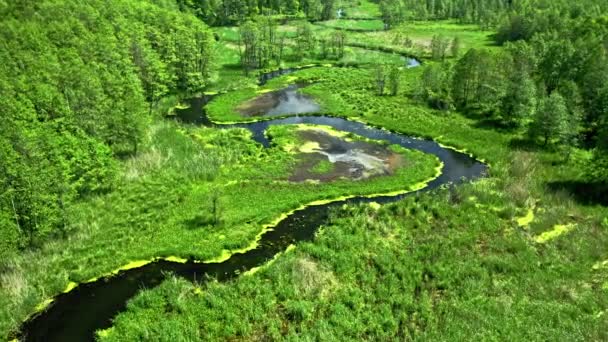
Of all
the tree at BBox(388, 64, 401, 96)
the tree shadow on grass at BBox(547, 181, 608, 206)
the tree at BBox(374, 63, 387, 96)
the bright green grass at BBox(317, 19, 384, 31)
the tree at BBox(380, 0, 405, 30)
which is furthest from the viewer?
the tree at BBox(380, 0, 405, 30)

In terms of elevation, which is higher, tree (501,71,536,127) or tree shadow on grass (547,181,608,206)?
tree (501,71,536,127)

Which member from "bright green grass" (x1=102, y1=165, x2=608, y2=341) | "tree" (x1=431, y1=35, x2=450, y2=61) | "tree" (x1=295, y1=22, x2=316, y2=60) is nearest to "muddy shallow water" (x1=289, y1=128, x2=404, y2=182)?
"bright green grass" (x1=102, y1=165, x2=608, y2=341)

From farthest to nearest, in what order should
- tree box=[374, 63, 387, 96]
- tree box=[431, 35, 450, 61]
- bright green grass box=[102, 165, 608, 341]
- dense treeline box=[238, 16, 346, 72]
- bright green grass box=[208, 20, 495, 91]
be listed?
tree box=[431, 35, 450, 61]
dense treeline box=[238, 16, 346, 72]
bright green grass box=[208, 20, 495, 91]
tree box=[374, 63, 387, 96]
bright green grass box=[102, 165, 608, 341]

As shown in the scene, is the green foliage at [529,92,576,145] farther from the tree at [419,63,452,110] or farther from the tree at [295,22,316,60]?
the tree at [295,22,316,60]

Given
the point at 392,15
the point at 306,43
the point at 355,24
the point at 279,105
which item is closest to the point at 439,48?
the point at 306,43

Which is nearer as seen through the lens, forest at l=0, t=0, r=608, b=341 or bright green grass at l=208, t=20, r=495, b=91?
forest at l=0, t=0, r=608, b=341

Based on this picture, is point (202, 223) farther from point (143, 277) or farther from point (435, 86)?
point (435, 86)

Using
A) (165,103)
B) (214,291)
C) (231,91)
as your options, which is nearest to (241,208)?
(214,291)
